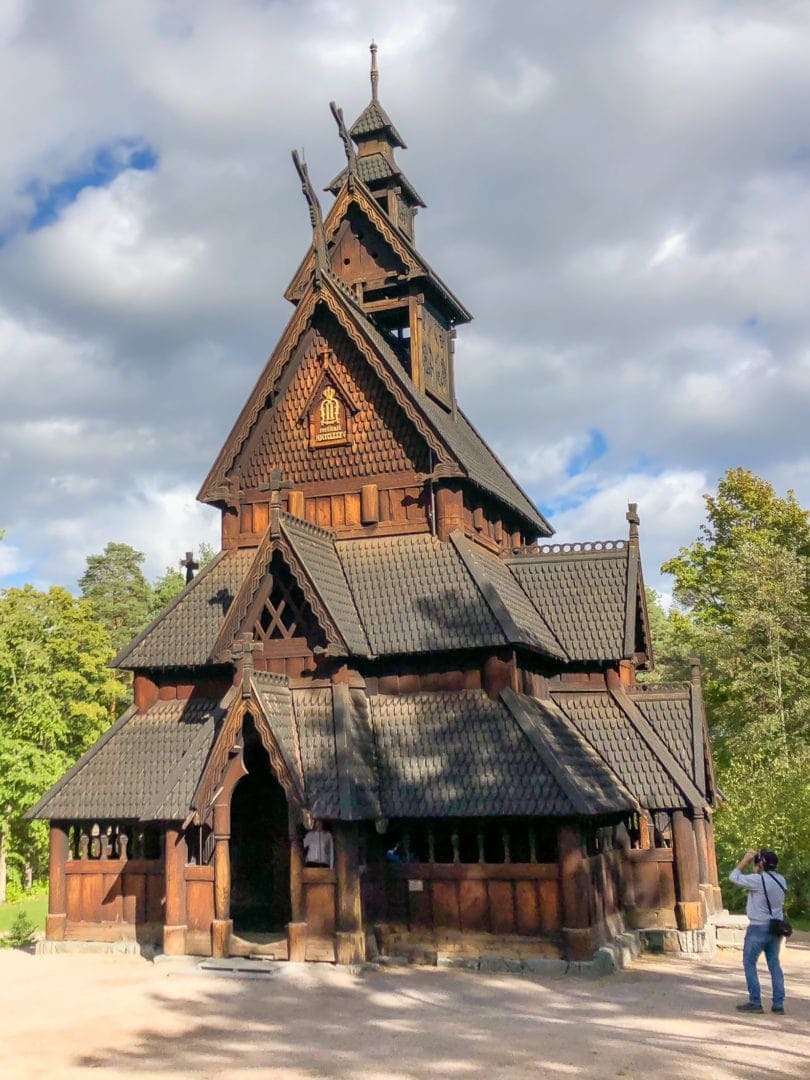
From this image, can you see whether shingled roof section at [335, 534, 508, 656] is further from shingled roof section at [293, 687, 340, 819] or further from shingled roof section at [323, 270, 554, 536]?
shingled roof section at [323, 270, 554, 536]

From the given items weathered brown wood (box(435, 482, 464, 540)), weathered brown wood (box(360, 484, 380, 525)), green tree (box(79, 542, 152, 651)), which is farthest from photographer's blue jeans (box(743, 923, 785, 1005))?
green tree (box(79, 542, 152, 651))

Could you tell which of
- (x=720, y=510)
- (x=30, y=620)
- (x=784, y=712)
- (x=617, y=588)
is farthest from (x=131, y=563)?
(x=617, y=588)

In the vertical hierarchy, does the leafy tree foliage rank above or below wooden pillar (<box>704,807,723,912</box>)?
above

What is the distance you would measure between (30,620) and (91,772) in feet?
67.3

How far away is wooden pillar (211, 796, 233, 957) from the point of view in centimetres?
1566

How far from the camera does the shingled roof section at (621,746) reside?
17.5 m

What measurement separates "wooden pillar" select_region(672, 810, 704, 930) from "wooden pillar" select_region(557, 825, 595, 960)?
9.99 ft

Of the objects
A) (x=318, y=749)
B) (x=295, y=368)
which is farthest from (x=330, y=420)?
(x=318, y=749)

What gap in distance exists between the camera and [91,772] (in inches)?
728

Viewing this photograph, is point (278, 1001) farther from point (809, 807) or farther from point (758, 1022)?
point (809, 807)

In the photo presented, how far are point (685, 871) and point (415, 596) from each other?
6883mm

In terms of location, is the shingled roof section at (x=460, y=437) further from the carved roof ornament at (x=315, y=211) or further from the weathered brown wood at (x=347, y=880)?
the weathered brown wood at (x=347, y=880)

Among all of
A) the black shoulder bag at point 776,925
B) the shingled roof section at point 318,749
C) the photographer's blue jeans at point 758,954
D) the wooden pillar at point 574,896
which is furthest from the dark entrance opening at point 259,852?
the black shoulder bag at point 776,925

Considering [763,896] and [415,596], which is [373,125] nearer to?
[415,596]
